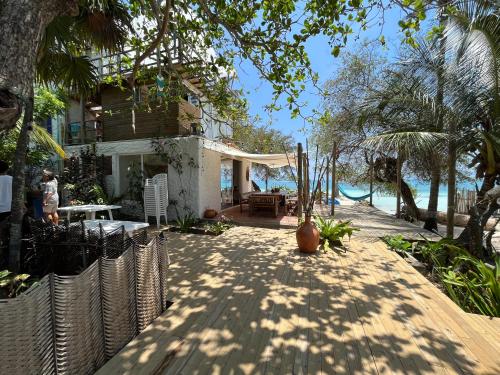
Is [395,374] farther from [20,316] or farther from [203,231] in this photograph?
[203,231]

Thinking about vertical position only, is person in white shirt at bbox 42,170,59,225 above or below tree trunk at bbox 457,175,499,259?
above

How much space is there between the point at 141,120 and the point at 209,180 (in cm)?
337

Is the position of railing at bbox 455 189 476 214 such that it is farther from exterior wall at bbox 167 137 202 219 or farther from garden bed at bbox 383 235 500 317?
exterior wall at bbox 167 137 202 219

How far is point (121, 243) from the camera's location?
289 cm

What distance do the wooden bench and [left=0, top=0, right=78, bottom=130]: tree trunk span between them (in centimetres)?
789

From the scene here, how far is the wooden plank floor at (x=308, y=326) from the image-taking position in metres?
2.27

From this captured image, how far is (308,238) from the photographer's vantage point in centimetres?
544

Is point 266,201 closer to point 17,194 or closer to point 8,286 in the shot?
→ point 17,194

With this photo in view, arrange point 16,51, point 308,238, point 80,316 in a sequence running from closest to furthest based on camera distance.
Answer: point 16,51 → point 80,316 → point 308,238

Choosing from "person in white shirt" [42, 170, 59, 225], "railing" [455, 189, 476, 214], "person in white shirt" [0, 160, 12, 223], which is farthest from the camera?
"railing" [455, 189, 476, 214]

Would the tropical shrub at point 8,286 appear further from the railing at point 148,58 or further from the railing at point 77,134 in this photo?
the railing at point 77,134

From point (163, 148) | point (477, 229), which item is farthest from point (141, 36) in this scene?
point (477, 229)

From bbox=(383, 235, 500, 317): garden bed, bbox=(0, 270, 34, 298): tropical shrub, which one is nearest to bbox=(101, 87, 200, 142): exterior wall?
bbox=(0, 270, 34, 298): tropical shrub

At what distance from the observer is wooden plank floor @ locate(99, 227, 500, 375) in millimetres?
2268
